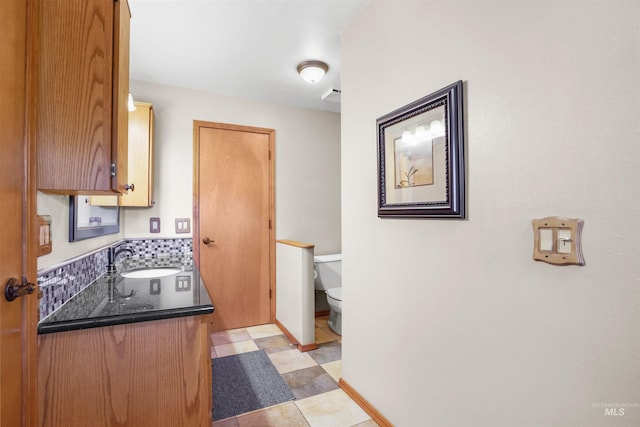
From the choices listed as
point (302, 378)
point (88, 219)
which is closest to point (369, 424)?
point (302, 378)

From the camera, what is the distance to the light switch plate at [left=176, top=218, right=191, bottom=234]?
2.92m

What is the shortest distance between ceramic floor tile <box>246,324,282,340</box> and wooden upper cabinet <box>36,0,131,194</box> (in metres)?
2.20

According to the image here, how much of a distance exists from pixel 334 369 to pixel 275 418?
25.7 inches

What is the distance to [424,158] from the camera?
1399 millimetres

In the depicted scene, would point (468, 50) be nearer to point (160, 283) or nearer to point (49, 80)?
point (49, 80)

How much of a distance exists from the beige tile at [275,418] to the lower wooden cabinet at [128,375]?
0.65 m

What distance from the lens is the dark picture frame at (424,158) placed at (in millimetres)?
1222

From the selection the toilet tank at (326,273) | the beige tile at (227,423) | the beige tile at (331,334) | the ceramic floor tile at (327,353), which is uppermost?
the toilet tank at (326,273)

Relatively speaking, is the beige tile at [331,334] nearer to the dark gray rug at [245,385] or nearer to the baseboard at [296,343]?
the baseboard at [296,343]

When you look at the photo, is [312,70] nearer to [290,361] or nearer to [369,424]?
[290,361]

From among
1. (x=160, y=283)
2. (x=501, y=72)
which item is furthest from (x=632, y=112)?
(x=160, y=283)

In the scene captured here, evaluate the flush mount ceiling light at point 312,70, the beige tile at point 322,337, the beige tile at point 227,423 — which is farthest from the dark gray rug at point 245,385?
the flush mount ceiling light at point 312,70

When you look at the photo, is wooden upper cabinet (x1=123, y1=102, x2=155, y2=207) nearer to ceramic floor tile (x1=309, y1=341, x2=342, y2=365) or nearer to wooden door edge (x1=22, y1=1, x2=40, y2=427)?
wooden door edge (x1=22, y1=1, x2=40, y2=427)

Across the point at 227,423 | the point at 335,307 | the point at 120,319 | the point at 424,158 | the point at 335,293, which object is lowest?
the point at 227,423
